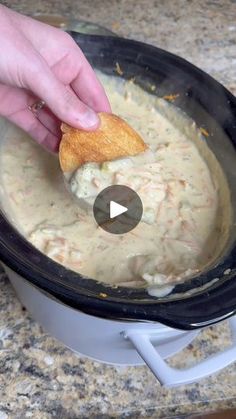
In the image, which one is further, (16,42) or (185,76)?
(185,76)

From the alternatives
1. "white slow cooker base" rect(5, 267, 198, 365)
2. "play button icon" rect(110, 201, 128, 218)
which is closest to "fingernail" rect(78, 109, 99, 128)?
"play button icon" rect(110, 201, 128, 218)

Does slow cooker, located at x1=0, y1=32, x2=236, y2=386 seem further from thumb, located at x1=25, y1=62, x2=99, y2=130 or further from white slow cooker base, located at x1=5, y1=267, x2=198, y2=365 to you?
thumb, located at x1=25, y1=62, x2=99, y2=130

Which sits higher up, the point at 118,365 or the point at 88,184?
the point at 88,184

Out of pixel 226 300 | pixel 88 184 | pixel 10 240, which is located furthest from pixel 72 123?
pixel 226 300

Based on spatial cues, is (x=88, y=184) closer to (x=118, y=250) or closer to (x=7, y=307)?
(x=118, y=250)

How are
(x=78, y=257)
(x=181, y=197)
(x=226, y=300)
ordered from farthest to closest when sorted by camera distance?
(x=181, y=197) → (x=78, y=257) → (x=226, y=300)

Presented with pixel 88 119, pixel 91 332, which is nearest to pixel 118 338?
pixel 91 332

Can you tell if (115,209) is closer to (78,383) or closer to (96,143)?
(96,143)
